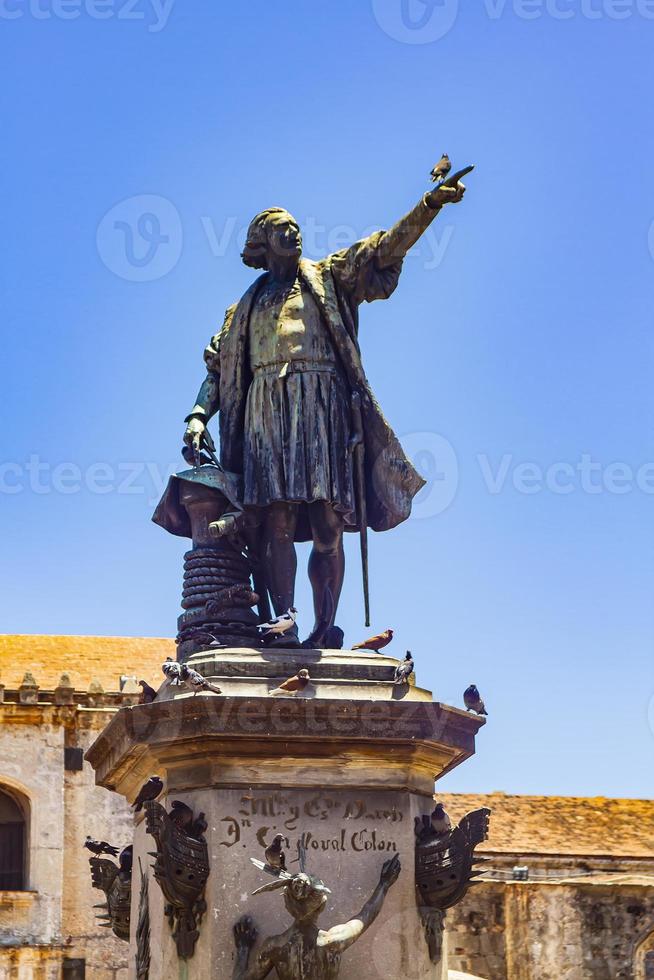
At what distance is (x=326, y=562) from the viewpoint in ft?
30.2

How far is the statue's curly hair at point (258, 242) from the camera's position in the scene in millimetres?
9516

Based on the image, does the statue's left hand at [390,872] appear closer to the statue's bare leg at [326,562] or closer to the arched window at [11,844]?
the statue's bare leg at [326,562]

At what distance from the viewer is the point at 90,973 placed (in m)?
30.4

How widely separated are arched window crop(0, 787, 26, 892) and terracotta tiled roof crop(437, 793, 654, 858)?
26.9ft

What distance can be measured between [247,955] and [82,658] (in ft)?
88.2

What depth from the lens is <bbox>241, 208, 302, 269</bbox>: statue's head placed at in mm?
9438

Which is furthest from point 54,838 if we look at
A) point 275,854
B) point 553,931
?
point 275,854

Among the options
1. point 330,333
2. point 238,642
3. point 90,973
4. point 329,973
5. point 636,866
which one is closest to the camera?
point 329,973

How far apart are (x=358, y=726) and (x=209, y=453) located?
6.80 ft

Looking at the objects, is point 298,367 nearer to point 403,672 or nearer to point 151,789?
point 403,672

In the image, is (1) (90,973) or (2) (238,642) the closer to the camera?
(2) (238,642)

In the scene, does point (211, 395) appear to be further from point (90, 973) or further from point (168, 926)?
point (90, 973)

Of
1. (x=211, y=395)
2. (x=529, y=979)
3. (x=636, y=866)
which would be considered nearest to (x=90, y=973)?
(x=529, y=979)

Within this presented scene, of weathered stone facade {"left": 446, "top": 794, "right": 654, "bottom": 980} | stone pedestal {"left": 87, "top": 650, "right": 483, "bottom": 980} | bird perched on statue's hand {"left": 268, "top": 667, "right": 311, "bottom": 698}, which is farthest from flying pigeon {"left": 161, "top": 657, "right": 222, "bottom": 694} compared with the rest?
weathered stone facade {"left": 446, "top": 794, "right": 654, "bottom": 980}
